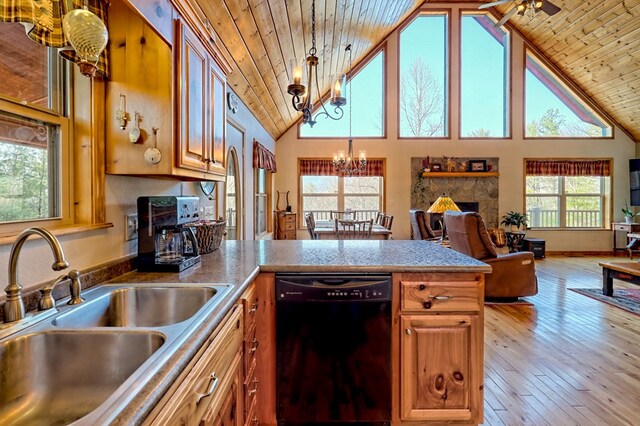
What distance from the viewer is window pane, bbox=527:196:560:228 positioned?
7.41 meters

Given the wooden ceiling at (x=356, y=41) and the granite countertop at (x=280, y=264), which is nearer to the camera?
the granite countertop at (x=280, y=264)

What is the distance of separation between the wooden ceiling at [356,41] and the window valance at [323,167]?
89cm

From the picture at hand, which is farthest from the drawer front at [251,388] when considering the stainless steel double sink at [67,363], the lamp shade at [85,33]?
the lamp shade at [85,33]

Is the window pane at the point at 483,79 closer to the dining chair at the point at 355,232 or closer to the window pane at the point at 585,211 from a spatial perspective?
the window pane at the point at 585,211

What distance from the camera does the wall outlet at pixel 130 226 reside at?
1.65 metres

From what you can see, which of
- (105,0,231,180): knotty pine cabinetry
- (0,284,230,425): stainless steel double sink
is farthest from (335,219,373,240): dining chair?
(0,284,230,425): stainless steel double sink

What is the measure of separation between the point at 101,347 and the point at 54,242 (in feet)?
1.03

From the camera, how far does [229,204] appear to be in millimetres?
3844

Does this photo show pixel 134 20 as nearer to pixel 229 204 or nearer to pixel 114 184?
pixel 114 184

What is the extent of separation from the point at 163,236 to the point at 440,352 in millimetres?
1547

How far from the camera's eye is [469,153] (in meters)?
7.35

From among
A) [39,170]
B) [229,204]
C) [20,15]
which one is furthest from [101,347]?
[229,204]

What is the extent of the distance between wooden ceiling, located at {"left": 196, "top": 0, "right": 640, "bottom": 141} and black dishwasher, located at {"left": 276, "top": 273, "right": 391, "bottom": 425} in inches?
81.2

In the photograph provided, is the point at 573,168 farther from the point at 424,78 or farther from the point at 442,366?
the point at 442,366
